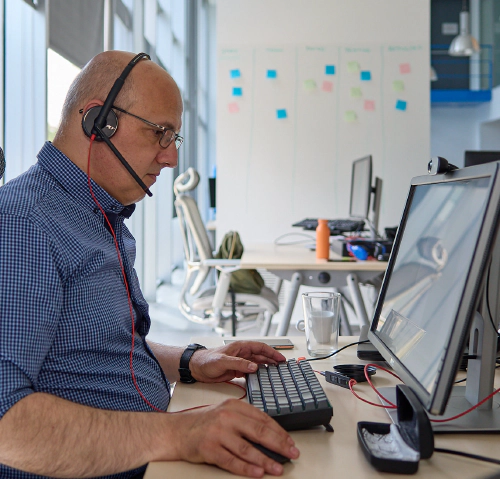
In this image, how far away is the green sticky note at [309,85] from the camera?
4.61m

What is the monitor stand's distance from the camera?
0.84 metres

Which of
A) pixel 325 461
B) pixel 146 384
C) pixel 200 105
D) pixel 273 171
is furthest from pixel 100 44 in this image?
pixel 200 105

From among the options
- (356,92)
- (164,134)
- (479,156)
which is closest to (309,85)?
(356,92)

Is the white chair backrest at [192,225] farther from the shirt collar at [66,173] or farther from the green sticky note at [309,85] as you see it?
the shirt collar at [66,173]

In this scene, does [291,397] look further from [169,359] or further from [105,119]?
[105,119]

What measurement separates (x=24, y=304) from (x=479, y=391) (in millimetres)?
692

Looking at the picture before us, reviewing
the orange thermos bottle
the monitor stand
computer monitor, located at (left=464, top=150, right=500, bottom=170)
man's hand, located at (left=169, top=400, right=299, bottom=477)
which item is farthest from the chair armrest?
man's hand, located at (left=169, top=400, right=299, bottom=477)

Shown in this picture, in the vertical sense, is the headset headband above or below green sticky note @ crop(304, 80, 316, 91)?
below

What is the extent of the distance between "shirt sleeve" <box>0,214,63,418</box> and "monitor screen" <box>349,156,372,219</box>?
2.62 metres

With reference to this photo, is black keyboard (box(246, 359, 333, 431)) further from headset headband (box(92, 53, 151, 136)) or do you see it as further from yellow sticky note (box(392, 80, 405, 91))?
yellow sticky note (box(392, 80, 405, 91))

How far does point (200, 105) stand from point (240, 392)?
8.48 meters

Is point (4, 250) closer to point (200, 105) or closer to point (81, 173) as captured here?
point (81, 173)

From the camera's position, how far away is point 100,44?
3.09 metres

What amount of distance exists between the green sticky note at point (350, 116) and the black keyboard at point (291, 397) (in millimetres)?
3816
